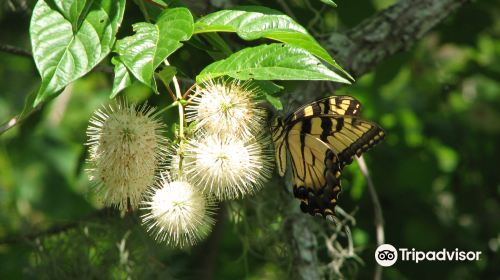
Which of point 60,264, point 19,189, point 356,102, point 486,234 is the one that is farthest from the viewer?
point 19,189

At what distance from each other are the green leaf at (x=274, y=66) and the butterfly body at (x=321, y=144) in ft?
1.25

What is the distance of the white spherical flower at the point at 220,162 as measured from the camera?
1.24 meters

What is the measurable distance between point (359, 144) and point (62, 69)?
2.53 ft

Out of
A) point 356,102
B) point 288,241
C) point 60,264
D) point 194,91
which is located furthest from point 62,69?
point 60,264

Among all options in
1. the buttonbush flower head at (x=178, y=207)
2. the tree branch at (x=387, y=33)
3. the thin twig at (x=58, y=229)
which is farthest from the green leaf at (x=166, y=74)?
the thin twig at (x=58, y=229)

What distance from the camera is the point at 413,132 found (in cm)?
307

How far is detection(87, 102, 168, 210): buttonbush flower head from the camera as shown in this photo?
4.04ft

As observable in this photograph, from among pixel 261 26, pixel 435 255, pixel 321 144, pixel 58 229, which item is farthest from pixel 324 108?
pixel 435 255

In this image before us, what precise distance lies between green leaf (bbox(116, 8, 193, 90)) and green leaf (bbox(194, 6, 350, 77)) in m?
0.05

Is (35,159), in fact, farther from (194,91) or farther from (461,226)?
(194,91)

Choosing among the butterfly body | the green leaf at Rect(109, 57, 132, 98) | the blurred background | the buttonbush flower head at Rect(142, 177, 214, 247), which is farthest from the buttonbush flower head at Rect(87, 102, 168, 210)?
the blurred background

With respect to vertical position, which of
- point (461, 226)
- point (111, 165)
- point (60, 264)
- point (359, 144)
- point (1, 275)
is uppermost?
point (461, 226)

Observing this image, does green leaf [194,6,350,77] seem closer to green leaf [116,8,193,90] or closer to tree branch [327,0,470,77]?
green leaf [116,8,193,90]

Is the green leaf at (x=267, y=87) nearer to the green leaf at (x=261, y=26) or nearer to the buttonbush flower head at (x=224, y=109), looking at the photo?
the buttonbush flower head at (x=224, y=109)
